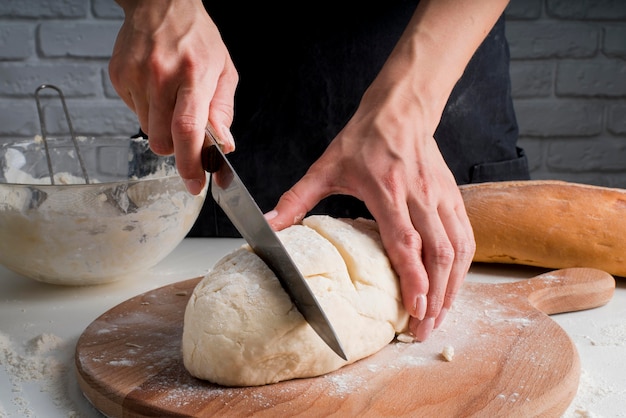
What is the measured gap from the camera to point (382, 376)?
1021 mm

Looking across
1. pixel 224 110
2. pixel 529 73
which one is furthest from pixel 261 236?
pixel 529 73

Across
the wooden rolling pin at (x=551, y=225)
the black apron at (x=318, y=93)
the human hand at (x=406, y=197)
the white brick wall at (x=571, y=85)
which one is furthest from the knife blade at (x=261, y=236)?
the white brick wall at (x=571, y=85)

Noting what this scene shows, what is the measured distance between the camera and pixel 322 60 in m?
1.81

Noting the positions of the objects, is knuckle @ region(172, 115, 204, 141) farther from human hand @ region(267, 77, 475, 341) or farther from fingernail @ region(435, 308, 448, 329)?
fingernail @ region(435, 308, 448, 329)

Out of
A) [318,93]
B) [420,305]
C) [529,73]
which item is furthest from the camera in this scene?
[529,73]

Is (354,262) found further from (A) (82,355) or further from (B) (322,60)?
(B) (322,60)

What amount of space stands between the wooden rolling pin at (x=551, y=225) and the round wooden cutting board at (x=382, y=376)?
0.30 metres

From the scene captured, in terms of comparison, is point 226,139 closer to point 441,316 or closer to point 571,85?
point 441,316

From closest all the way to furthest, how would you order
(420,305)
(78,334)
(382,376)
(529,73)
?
(382,376)
(420,305)
(78,334)
(529,73)

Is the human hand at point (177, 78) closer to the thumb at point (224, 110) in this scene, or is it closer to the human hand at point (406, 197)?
the thumb at point (224, 110)

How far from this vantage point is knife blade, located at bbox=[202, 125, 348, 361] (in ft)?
3.21

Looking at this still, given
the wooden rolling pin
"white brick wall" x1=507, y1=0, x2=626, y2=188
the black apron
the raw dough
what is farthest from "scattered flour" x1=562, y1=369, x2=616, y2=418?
"white brick wall" x1=507, y1=0, x2=626, y2=188

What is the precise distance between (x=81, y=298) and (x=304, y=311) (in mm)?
592

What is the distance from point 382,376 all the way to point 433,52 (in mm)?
634
